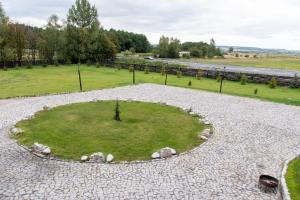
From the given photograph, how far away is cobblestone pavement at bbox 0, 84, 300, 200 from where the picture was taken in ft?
18.1

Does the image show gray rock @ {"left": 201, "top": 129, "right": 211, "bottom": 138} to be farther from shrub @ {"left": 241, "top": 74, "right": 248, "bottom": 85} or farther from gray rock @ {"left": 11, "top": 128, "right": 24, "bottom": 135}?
shrub @ {"left": 241, "top": 74, "right": 248, "bottom": 85}

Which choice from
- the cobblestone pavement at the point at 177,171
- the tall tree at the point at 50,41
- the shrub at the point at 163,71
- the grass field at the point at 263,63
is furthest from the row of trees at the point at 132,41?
the cobblestone pavement at the point at 177,171

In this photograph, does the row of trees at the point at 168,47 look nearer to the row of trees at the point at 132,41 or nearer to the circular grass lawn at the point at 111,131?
the row of trees at the point at 132,41

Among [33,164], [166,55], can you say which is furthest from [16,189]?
[166,55]

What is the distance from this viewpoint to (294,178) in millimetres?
6246

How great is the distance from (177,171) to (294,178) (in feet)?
9.30

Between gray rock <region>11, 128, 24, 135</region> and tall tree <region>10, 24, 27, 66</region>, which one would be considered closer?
gray rock <region>11, 128, 24, 135</region>

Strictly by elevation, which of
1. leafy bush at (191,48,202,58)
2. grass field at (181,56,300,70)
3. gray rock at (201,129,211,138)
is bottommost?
gray rock at (201,129,211,138)

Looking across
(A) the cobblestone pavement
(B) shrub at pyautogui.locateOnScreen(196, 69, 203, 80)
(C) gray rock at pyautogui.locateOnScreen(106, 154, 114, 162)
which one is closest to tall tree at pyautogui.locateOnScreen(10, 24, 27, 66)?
(B) shrub at pyautogui.locateOnScreen(196, 69, 203, 80)

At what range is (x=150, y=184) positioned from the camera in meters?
5.86

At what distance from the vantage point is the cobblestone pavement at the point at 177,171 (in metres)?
5.52

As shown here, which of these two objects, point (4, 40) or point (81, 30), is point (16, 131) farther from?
point (81, 30)

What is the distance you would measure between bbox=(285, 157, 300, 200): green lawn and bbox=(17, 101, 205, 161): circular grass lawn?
2740mm

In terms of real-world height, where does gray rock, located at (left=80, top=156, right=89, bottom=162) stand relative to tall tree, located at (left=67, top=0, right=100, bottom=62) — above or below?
below
